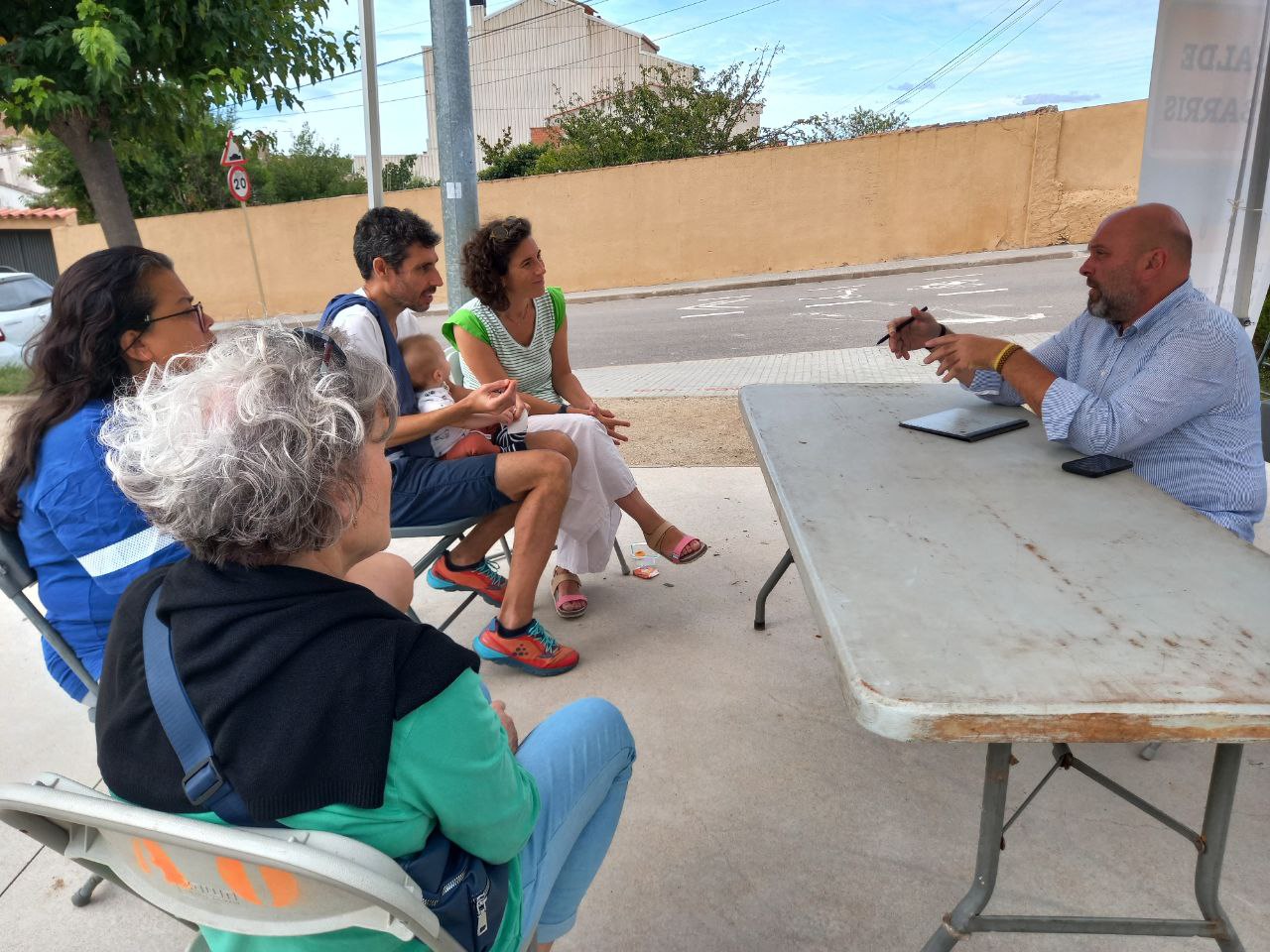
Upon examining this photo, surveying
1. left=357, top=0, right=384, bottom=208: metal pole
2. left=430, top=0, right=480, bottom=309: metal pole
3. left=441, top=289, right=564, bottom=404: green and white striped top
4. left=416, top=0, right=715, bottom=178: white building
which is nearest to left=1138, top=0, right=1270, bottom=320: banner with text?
left=441, top=289, right=564, bottom=404: green and white striped top

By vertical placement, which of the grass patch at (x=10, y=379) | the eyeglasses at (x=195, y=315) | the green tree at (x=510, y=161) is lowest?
the grass patch at (x=10, y=379)

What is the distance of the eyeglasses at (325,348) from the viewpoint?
1.07m

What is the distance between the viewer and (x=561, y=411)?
10.5 ft

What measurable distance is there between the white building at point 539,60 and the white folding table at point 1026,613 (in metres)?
30.1

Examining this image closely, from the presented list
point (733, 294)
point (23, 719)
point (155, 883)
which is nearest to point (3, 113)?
point (23, 719)

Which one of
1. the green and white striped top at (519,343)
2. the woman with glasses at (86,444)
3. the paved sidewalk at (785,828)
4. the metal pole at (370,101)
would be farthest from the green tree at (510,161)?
the woman with glasses at (86,444)

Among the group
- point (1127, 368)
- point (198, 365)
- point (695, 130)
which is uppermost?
point (695, 130)

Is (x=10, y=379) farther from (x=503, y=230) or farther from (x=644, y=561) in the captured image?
(x=644, y=561)

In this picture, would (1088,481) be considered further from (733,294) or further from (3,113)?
(733,294)

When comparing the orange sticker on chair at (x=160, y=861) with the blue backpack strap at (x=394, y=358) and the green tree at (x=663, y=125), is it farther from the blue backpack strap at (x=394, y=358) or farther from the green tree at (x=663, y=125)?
the green tree at (x=663, y=125)

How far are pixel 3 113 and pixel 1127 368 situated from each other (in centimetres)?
607

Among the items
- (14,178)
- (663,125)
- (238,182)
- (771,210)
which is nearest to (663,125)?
(663,125)

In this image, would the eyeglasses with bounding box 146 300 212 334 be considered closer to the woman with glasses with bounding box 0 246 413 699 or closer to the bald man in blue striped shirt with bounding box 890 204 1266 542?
the woman with glasses with bounding box 0 246 413 699

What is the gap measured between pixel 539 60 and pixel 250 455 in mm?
34200
